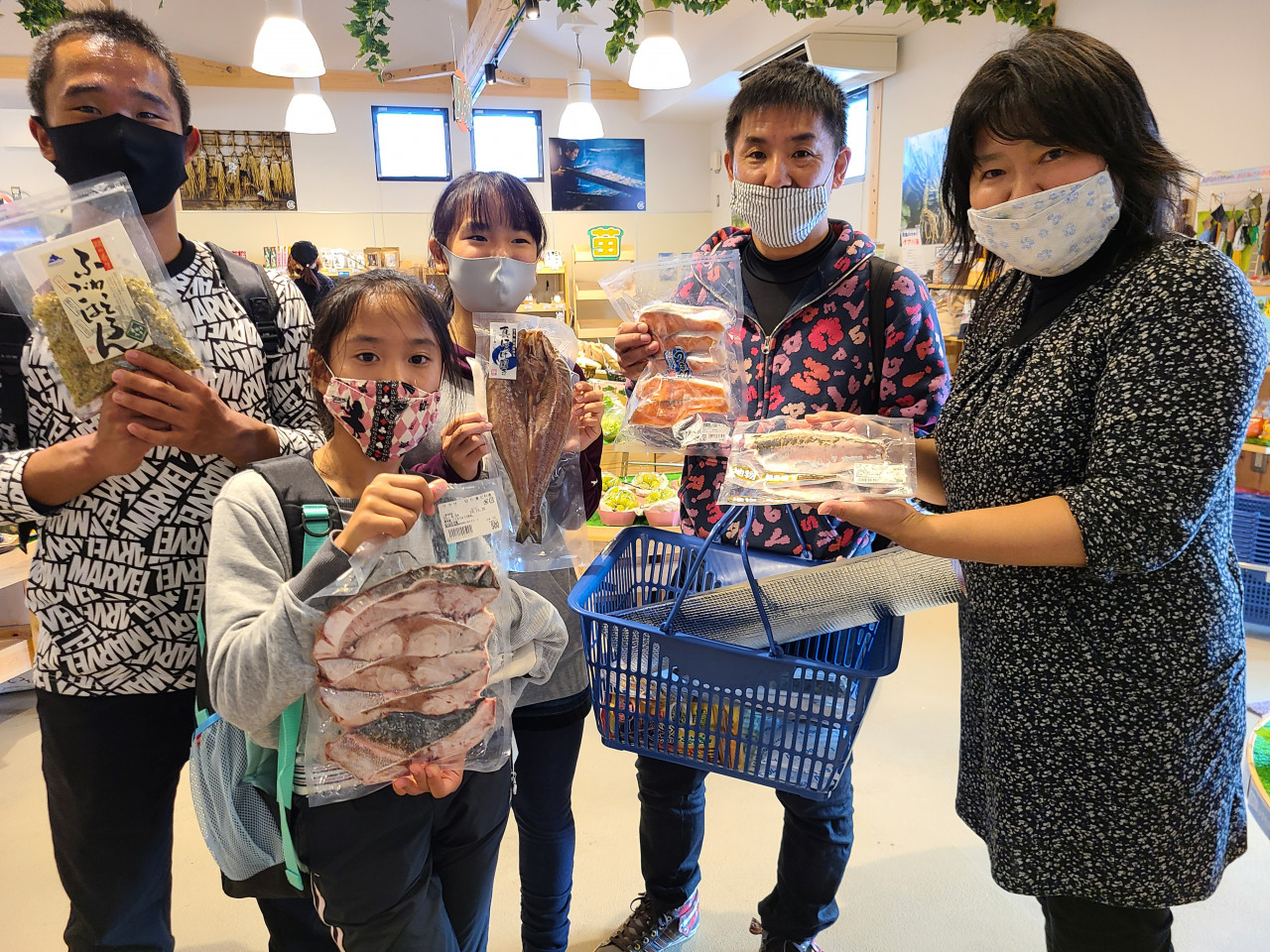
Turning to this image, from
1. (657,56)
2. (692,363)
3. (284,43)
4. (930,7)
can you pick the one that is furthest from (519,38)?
(692,363)

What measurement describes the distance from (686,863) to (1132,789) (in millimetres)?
1111

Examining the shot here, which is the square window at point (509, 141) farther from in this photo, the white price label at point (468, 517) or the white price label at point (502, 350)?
the white price label at point (468, 517)

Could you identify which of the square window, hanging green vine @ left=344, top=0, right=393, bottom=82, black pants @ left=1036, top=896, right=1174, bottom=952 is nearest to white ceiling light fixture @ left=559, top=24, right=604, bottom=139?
hanging green vine @ left=344, top=0, right=393, bottom=82

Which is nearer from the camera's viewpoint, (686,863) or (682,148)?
(686,863)

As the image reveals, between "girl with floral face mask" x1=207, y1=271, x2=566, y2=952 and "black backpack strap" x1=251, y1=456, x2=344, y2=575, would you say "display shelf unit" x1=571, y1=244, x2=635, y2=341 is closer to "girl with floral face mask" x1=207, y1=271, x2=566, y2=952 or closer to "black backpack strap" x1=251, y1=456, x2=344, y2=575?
"girl with floral face mask" x1=207, y1=271, x2=566, y2=952

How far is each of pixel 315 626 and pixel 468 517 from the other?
0.82 ft

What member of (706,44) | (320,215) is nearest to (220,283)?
(706,44)

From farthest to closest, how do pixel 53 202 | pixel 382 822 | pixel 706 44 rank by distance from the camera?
pixel 706 44, pixel 382 822, pixel 53 202

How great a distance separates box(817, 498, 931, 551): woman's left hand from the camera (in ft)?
3.66

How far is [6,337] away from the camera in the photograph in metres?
1.29

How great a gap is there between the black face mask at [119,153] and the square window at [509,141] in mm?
8863

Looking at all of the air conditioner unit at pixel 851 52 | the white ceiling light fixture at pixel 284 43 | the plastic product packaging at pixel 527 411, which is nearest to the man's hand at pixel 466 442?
the plastic product packaging at pixel 527 411

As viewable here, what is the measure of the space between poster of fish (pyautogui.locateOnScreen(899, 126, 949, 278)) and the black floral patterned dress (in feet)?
15.6

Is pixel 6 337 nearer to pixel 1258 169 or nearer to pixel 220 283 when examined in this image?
pixel 220 283
